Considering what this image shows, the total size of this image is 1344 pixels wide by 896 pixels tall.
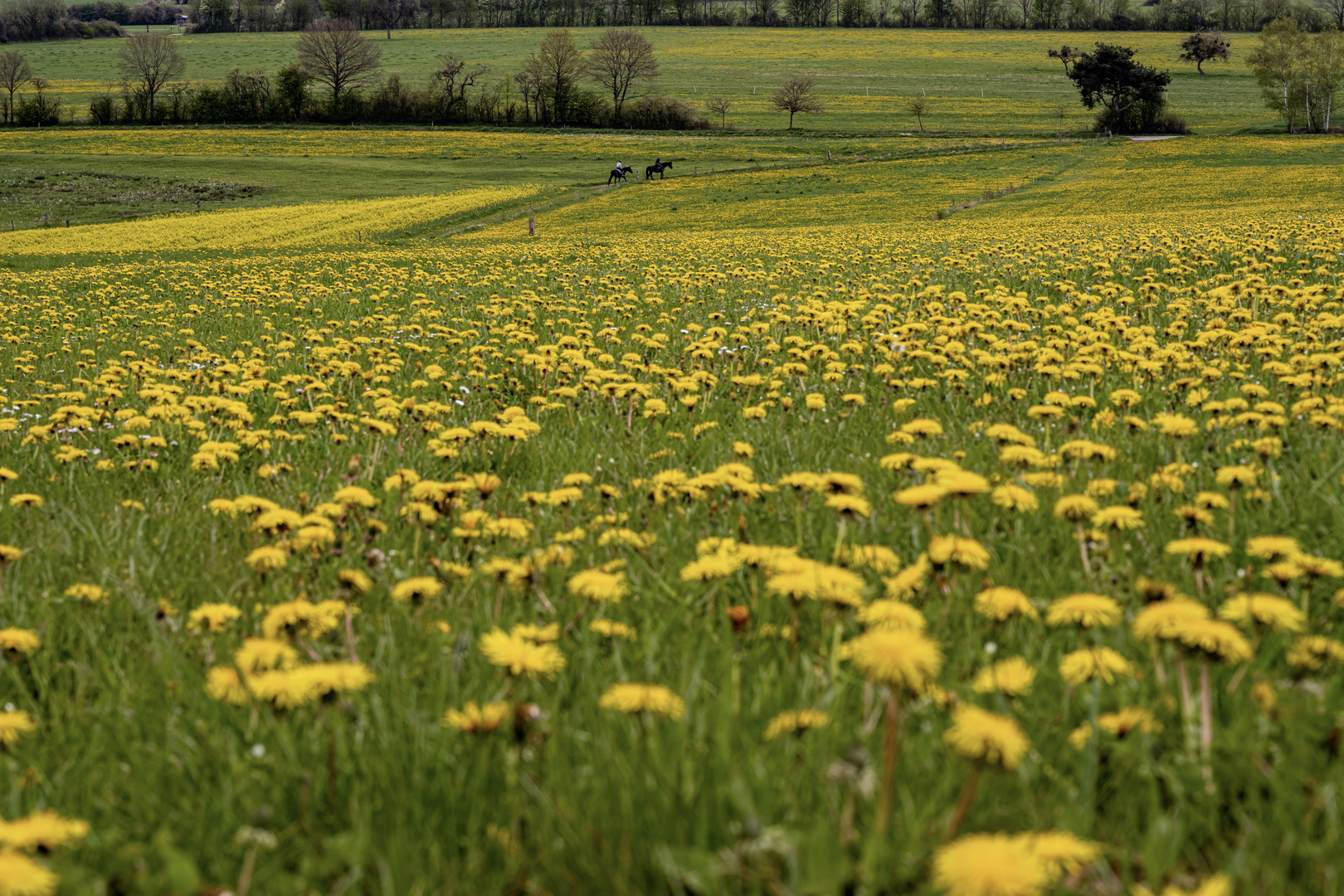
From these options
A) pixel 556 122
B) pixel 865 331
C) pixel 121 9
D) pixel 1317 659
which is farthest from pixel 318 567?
pixel 121 9

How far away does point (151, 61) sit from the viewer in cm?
10056

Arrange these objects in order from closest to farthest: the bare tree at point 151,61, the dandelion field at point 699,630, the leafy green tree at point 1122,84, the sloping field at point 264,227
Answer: the dandelion field at point 699,630 < the sloping field at point 264,227 < the leafy green tree at point 1122,84 < the bare tree at point 151,61

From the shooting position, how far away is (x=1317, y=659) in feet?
5.65

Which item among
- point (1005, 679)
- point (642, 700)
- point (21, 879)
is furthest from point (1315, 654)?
point (21, 879)

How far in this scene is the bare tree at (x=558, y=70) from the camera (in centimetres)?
9106

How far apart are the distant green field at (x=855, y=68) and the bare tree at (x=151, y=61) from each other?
6.76 m

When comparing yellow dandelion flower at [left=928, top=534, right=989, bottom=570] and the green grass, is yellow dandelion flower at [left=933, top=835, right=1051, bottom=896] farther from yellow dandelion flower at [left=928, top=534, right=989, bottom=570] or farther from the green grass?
yellow dandelion flower at [left=928, top=534, right=989, bottom=570]

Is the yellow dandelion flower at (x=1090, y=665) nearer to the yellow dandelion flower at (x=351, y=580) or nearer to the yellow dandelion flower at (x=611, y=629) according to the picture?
the yellow dandelion flower at (x=611, y=629)

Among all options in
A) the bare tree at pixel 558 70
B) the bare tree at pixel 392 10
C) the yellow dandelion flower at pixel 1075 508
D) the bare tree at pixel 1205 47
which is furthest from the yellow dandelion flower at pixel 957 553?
the bare tree at pixel 392 10

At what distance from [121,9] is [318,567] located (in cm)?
25342

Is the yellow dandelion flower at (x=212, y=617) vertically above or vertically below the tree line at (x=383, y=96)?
below

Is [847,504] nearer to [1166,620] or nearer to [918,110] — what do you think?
[1166,620]

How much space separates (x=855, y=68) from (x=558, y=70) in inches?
1835

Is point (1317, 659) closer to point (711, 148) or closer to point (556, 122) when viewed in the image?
point (711, 148)
